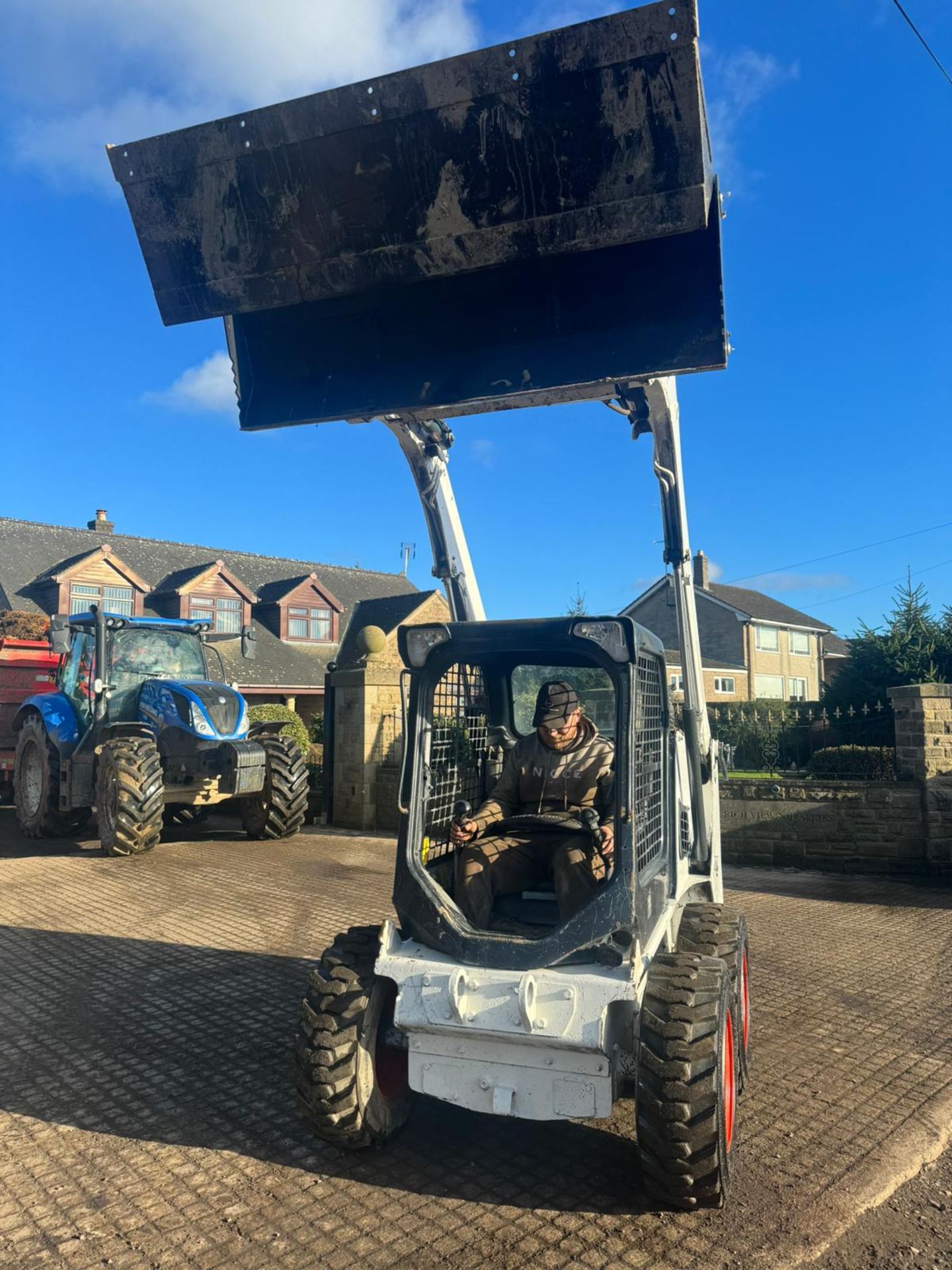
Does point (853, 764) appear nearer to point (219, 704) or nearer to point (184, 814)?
point (219, 704)

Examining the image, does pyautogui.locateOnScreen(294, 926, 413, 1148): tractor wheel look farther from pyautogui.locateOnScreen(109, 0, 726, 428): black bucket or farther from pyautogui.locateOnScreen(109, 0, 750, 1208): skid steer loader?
pyautogui.locateOnScreen(109, 0, 726, 428): black bucket

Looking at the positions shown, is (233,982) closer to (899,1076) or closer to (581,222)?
(899,1076)

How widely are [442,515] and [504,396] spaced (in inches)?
37.8

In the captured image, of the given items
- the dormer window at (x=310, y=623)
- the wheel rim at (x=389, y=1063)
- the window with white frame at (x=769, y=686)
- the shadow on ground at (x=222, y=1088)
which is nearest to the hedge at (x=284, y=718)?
the shadow on ground at (x=222, y=1088)

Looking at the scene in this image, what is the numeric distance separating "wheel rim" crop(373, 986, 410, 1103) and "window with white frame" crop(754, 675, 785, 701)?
40119mm

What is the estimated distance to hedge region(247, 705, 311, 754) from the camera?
56.4ft

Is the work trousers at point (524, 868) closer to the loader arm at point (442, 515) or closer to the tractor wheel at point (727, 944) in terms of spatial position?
the tractor wheel at point (727, 944)

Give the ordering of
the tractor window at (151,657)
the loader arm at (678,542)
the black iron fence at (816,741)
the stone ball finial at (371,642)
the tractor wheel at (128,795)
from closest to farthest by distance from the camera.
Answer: the loader arm at (678,542) < the tractor wheel at (128,795) < the black iron fence at (816,741) < the tractor window at (151,657) < the stone ball finial at (371,642)

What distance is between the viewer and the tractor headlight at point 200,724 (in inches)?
421

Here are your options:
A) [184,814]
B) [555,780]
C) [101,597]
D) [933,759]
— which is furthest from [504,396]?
[101,597]

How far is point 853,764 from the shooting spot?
10.4 meters

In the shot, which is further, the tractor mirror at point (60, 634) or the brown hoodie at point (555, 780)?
the tractor mirror at point (60, 634)

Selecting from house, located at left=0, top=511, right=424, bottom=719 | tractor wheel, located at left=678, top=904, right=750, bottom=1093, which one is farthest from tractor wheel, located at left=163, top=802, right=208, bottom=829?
house, located at left=0, top=511, right=424, bottom=719

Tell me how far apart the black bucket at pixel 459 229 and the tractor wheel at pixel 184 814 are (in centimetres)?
881
